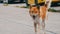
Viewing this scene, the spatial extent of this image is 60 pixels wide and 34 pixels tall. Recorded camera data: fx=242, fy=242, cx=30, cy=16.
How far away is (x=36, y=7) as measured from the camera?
761 cm

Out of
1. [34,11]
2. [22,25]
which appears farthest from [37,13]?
[22,25]

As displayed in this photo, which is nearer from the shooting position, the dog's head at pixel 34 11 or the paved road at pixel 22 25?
the dog's head at pixel 34 11

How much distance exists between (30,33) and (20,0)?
3194 centimetres

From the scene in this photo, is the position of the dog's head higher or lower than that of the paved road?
higher

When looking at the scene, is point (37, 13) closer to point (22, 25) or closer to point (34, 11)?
point (34, 11)

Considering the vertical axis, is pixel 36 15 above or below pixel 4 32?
above

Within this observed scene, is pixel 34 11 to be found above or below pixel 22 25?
above

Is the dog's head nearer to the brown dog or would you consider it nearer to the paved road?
the brown dog

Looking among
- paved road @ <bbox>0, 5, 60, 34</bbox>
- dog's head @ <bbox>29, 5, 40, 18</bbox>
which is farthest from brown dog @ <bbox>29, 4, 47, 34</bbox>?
paved road @ <bbox>0, 5, 60, 34</bbox>

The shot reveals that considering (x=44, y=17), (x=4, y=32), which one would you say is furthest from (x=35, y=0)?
(x=44, y=17)

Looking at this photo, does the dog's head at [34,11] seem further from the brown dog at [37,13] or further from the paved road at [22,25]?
the paved road at [22,25]

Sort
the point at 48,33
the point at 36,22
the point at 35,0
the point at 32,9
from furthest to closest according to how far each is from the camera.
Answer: the point at 35,0 → the point at 48,33 → the point at 36,22 → the point at 32,9

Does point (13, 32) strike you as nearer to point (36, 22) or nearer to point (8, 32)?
point (8, 32)

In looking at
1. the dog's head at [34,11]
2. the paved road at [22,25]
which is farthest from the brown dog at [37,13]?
the paved road at [22,25]
